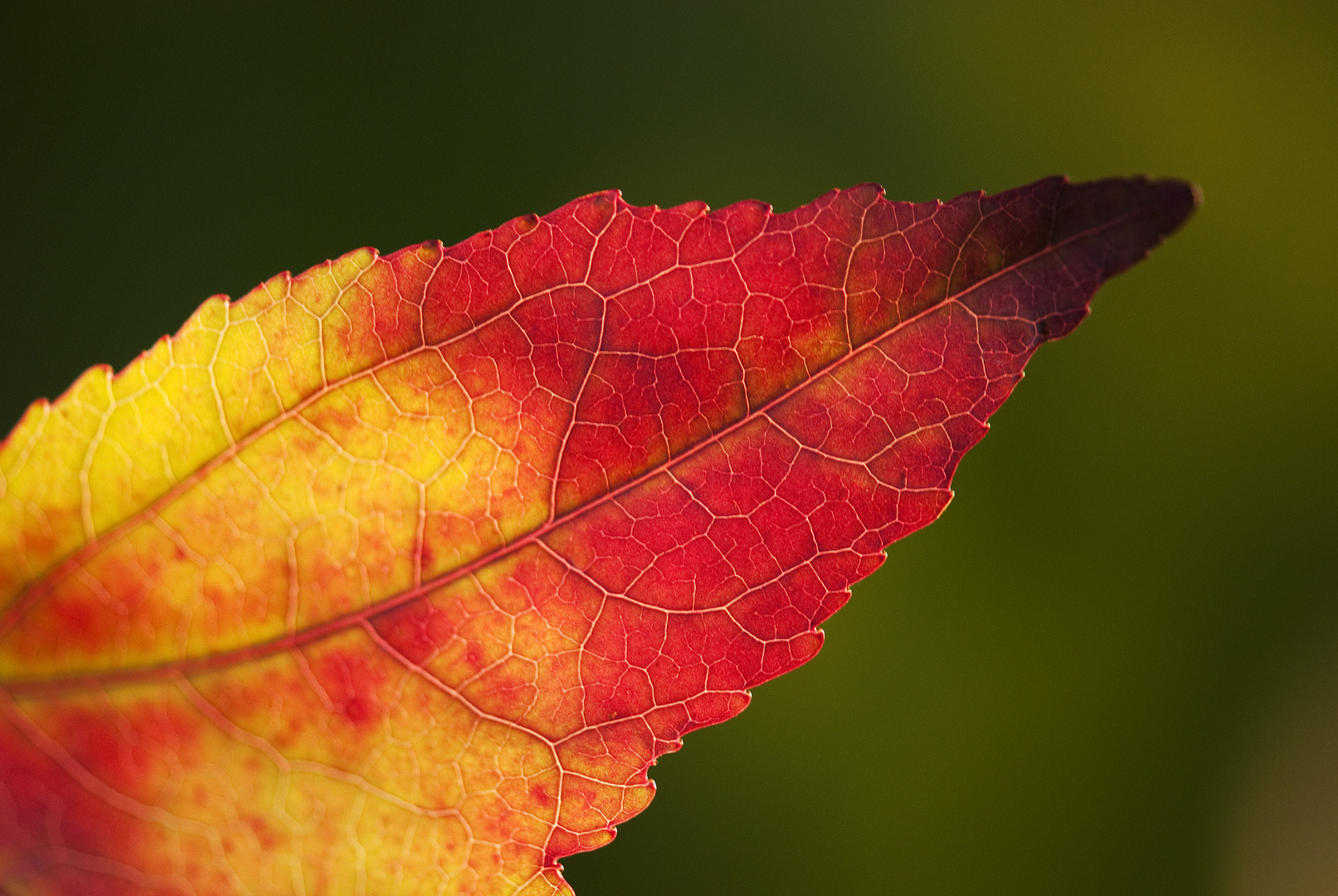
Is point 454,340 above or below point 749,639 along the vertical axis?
above

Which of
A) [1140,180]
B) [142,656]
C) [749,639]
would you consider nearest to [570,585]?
[749,639]

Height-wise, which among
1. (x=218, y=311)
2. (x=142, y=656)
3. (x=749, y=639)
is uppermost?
(x=218, y=311)

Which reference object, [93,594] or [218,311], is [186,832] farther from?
[218,311]

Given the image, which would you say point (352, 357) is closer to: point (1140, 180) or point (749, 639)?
point (749, 639)

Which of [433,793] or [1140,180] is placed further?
[433,793]

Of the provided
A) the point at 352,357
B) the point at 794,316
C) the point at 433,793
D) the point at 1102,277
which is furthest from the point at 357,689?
the point at 1102,277

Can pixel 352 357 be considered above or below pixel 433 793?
above
